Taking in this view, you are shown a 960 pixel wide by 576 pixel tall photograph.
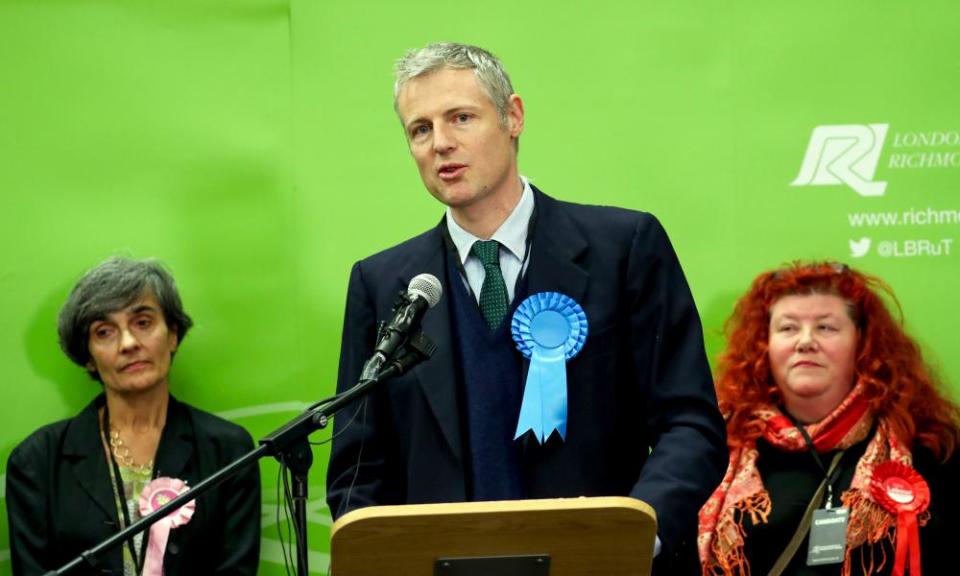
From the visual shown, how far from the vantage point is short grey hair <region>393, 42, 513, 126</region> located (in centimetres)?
285

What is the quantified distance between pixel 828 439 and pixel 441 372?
Answer: 6.69ft

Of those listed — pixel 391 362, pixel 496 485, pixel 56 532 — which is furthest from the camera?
pixel 56 532

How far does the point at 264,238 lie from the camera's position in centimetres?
443

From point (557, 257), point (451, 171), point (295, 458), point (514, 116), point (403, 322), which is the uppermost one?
point (514, 116)

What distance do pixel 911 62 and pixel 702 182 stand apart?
821mm

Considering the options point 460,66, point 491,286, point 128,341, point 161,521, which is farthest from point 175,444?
point 460,66

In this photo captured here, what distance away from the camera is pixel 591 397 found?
2.63 meters

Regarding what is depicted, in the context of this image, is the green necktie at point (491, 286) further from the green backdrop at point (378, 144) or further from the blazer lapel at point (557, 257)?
the green backdrop at point (378, 144)

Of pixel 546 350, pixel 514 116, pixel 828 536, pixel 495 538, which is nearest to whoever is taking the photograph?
pixel 495 538

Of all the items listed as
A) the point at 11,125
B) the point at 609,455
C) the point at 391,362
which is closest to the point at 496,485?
the point at 609,455

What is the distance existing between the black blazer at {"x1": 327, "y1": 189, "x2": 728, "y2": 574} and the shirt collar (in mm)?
52

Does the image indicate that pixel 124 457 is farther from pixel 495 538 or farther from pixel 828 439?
pixel 495 538

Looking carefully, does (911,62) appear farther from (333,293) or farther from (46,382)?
(46,382)

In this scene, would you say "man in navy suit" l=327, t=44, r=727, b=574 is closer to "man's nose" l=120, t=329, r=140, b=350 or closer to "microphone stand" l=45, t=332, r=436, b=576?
"microphone stand" l=45, t=332, r=436, b=576
